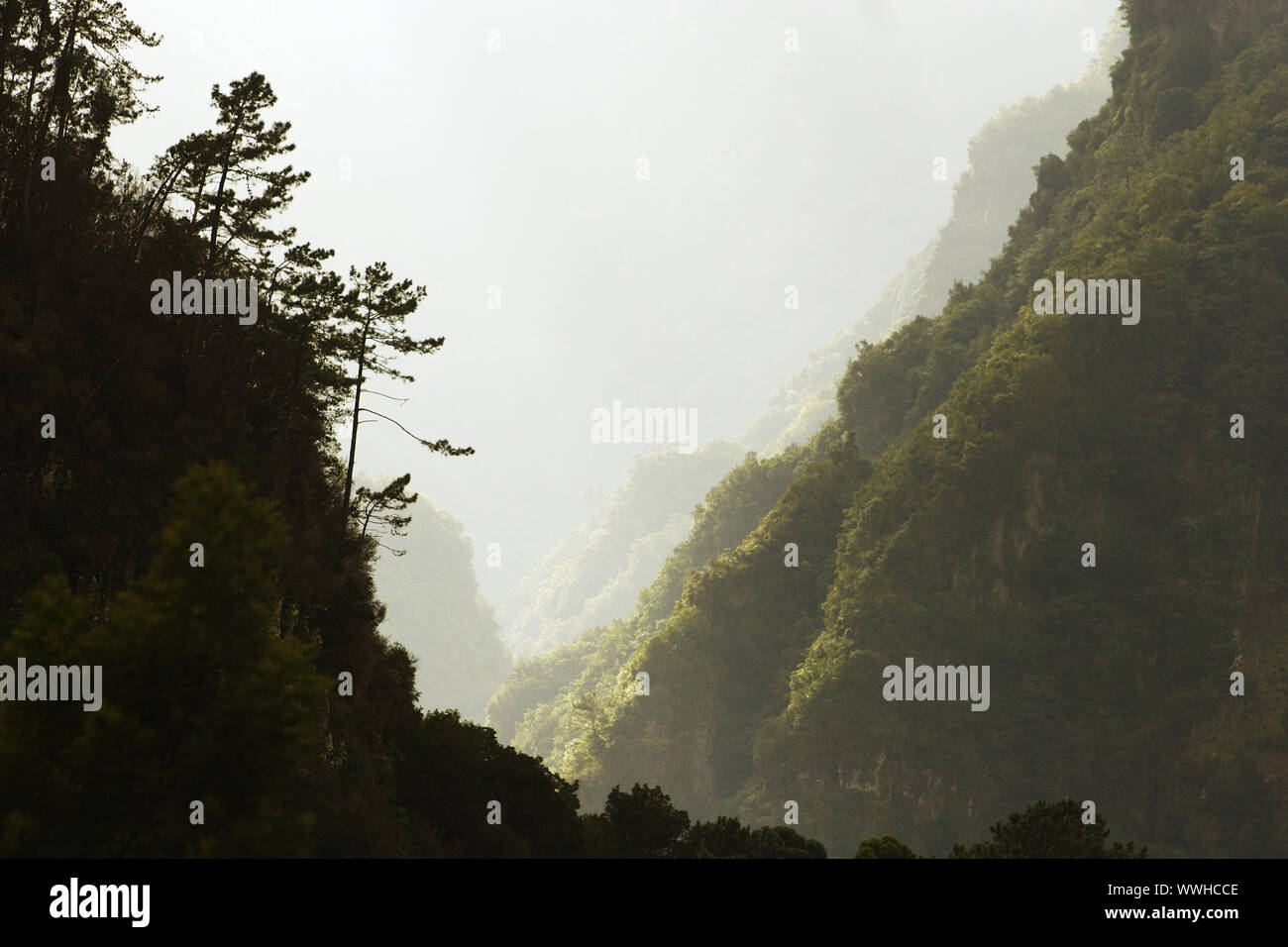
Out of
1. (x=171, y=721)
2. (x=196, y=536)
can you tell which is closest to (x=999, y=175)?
(x=196, y=536)

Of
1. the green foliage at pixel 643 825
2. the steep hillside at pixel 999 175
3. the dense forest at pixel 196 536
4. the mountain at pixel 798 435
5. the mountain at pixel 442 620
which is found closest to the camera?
the dense forest at pixel 196 536

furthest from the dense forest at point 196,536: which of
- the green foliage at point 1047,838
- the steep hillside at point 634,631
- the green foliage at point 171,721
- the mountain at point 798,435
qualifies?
the mountain at point 798,435

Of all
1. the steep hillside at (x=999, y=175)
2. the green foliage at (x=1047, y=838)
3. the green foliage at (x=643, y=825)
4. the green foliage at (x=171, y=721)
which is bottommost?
the green foliage at (x=643, y=825)

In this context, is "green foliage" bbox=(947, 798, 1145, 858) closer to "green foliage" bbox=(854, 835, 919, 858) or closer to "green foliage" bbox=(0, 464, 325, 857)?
"green foliage" bbox=(854, 835, 919, 858)

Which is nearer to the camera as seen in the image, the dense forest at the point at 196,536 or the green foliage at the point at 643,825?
the dense forest at the point at 196,536

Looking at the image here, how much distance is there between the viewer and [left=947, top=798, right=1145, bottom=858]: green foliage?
28.4 metres

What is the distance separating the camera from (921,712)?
5822 centimetres

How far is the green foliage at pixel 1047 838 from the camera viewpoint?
93.1 feet

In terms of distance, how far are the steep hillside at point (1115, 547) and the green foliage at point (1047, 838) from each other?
25873mm

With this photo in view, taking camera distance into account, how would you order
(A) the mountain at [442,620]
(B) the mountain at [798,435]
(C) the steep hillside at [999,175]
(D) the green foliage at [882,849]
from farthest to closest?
1. (A) the mountain at [442,620]
2. (C) the steep hillside at [999,175]
3. (B) the mountain at [798,435]
4. (D) the green foliage at [882,849]

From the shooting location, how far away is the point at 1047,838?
2875 cm

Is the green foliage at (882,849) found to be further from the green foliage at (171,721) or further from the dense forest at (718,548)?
the green foliage at (171,721)
